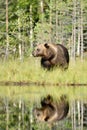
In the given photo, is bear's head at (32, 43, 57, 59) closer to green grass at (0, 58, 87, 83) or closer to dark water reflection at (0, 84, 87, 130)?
green grass at (0, 58, 87, 83)

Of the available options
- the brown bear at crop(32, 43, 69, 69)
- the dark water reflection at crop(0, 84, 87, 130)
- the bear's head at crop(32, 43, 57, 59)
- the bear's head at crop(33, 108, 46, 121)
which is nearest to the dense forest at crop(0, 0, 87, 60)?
the bear's head at crop(32, 43, 57, 59)

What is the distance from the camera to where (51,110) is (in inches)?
548

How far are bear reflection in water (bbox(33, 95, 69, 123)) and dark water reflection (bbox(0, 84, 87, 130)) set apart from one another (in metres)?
0.13

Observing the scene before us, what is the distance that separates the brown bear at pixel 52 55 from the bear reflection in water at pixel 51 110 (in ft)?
29.4

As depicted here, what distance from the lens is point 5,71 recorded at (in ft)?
83.2

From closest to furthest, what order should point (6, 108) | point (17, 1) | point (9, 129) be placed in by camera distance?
point (9, 129), point (6, 108), point (17, 1)

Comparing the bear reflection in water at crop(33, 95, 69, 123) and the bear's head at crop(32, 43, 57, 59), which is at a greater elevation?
the bear reflection in water at crop(33, 95, 69, 123)

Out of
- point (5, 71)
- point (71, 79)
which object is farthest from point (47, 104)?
point (5, 71)

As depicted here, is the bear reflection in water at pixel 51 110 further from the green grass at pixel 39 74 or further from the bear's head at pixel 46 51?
the bear's head at pixel 46 51

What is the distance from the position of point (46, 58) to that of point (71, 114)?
1379 centimetres

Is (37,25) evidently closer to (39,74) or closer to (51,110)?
(39,74)

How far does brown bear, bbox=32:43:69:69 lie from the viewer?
2617 centimetres

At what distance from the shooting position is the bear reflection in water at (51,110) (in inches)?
488

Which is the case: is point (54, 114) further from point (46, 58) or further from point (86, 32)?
point (86, 32)
